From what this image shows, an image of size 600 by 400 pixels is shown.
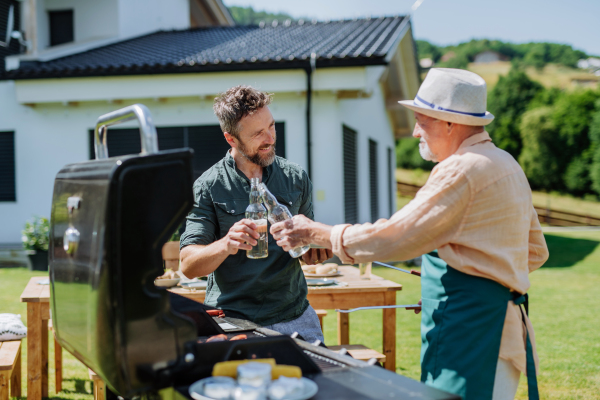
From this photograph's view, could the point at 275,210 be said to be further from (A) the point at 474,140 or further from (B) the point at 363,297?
(B) the point at 363,297

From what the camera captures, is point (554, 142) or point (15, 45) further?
point (554, 142)

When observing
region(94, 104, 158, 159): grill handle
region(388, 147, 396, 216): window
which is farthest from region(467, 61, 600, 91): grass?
region(94, 104, 158, 159): grill handle

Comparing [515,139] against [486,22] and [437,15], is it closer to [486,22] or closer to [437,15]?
[437,15]

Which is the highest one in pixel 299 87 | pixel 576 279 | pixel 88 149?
pixel 299 87

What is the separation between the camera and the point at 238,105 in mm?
3004

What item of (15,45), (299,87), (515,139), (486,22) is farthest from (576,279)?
(486,22)

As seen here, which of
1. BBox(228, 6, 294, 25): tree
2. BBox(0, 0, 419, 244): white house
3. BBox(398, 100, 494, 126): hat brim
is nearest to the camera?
BBox(398, 100, 494, 126): hat brim

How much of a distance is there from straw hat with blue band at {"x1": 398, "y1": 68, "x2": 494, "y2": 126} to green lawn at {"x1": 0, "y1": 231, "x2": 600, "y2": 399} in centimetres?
346

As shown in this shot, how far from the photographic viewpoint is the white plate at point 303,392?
149 centimetres

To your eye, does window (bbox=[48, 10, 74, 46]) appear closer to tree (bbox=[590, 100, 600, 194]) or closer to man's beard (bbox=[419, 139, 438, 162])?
man's beard (bbox=[419, 139, 438, 162])

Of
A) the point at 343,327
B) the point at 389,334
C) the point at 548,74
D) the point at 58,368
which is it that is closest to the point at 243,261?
the point at 389,334

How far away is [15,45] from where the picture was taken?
14766 mm

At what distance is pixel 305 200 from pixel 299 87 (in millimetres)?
8148

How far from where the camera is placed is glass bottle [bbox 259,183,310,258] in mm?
2875
